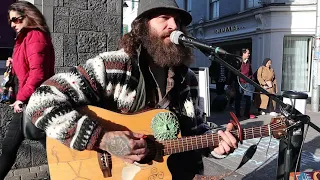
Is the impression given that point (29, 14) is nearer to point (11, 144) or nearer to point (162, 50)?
point (11, 144)

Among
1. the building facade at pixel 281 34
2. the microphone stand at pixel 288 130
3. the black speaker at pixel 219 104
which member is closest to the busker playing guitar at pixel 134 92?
the microphone stand at pixel 288 130

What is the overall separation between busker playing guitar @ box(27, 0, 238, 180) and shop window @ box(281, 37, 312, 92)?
12.9 metres

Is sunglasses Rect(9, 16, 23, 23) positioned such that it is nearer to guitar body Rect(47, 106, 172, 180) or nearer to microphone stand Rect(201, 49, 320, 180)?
guitar body Rect(47, 106, 172, 180)

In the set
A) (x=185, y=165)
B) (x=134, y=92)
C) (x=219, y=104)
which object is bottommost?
(x=219, y=104)

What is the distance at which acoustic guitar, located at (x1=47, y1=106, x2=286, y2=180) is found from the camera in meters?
1.86

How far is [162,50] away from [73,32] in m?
2.73

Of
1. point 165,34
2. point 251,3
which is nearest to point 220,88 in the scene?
point 251,3

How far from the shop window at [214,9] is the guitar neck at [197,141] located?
15.9 metres

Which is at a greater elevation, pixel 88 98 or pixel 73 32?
pixel 73 32

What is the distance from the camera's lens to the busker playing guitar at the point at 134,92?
5.49 feet

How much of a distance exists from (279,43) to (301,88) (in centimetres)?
225

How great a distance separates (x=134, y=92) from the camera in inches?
75.6

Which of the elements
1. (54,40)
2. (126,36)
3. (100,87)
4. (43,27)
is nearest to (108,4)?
(54,40)

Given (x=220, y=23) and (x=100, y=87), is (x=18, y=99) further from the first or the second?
(x=220, y=23)
